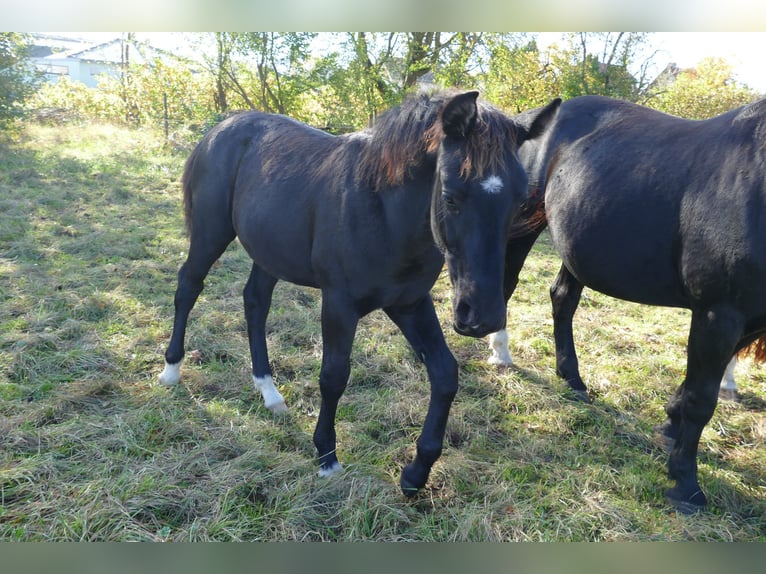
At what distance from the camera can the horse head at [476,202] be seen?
1.94 meters

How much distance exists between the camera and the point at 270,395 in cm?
351

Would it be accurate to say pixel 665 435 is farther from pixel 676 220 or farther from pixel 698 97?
pixel 698 97

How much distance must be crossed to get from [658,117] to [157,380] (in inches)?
155

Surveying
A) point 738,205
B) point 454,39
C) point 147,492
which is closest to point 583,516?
point 738,205

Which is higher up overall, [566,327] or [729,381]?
[566,327]

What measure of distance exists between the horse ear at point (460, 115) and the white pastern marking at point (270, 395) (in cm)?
221

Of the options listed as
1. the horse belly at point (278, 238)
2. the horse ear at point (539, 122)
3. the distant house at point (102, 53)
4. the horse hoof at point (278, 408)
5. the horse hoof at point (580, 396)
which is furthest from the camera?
the distant house at point (102, 53)

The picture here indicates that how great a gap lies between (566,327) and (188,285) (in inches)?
117

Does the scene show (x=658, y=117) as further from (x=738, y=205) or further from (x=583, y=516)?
(x=583, y=516)

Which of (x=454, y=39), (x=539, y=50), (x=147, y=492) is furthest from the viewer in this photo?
(x=539, y=50)

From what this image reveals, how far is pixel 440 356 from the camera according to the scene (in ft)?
8.64

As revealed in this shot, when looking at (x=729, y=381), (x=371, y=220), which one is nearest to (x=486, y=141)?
(x=371, y=220)

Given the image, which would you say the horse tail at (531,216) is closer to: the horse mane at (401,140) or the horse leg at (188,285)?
the horse mane at (401,140)

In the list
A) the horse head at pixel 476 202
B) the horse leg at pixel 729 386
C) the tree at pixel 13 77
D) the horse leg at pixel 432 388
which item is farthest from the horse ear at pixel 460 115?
the tree at pixel 13 77
